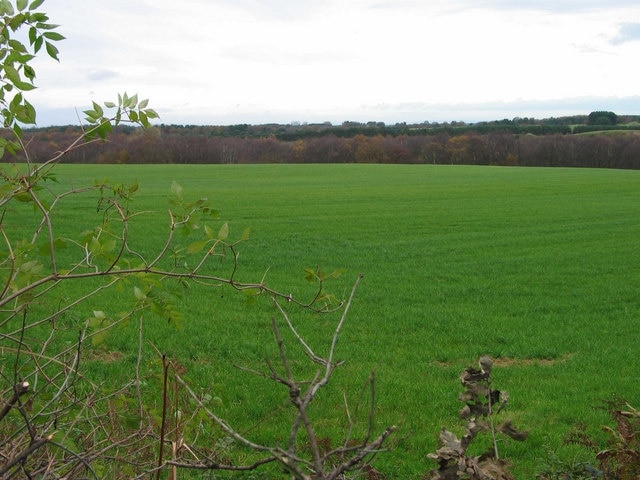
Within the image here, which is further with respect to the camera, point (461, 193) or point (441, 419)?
point (461, 193)

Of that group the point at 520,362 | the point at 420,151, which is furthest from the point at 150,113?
the point at 420,151

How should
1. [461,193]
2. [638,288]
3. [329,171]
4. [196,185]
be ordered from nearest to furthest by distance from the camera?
[638,288] < [461,193] < [196,185] < [329,171]

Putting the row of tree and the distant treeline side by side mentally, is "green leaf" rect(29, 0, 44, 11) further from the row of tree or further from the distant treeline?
the row of tree

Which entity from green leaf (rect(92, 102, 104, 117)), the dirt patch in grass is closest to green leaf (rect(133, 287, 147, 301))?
green leaf (rect(92, 102, 104, 117))

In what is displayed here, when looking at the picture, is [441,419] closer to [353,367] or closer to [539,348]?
[353,367]

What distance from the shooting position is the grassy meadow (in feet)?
22.3

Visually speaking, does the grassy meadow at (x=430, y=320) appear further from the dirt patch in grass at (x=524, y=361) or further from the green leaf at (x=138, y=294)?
the green leaf at (x=138, y=294)

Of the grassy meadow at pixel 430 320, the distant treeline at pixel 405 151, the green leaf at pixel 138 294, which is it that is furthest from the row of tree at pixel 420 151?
the green leaf at pixel 138 294

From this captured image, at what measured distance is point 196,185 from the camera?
4650 cm

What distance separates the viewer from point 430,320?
1074cm

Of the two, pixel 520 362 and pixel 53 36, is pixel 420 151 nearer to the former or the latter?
pixel 520 362

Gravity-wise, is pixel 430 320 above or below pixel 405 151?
above

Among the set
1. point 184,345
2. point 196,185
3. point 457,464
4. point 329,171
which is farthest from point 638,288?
point 329,171

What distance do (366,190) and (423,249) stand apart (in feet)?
70.6
